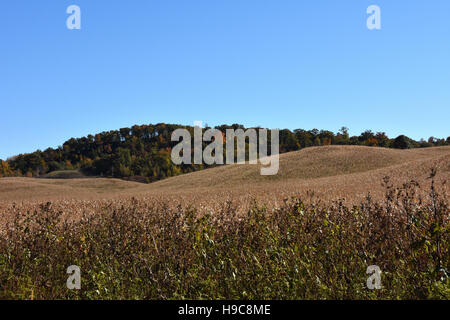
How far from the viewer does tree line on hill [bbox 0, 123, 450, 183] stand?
116m

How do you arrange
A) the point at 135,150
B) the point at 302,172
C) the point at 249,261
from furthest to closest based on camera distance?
1. the point at 135,150
2. the point at 302,172
3. the point at 249,261

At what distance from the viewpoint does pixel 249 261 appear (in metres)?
6.34

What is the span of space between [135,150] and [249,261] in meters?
151

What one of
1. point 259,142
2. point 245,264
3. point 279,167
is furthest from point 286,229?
point 259,142

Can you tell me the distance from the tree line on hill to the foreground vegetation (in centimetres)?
9823

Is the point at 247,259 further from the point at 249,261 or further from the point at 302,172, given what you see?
the point at 302,172

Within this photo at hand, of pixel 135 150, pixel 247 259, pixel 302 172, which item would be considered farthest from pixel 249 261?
pixel 135 150

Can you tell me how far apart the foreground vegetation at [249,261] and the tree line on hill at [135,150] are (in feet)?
322

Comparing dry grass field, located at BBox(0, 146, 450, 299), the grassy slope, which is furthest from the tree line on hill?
dry grass field, located at BBox(0, 146, 450, 299)

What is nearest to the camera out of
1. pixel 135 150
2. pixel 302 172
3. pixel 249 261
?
pixel 249 261

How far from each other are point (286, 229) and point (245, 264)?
2.37 meters

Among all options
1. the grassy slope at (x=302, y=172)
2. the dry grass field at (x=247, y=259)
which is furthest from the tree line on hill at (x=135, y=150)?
the dry grass field at (x=247, y=259)

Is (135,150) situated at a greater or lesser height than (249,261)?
greater

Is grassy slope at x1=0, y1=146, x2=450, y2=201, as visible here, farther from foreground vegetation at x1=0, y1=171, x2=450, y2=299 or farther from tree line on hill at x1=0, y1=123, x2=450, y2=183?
tree line on hill at x1=0, y1=123, x2=450, y2=183
